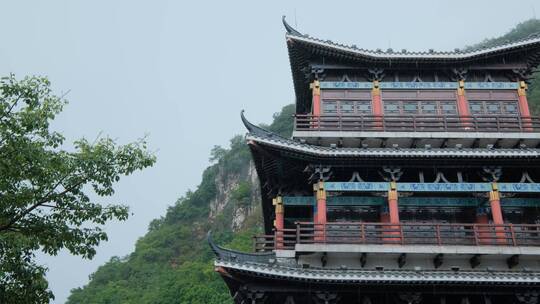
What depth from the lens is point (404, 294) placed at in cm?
1530

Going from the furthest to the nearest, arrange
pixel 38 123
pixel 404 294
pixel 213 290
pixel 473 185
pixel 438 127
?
1. pixel 213 290
2. pixel 438 127
3. pixel 473 185
4. pixel 404 294
5. pixel 38 123

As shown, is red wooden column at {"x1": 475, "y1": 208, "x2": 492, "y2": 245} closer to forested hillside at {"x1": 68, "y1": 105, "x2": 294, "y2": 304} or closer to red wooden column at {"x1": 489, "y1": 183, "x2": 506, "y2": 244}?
red wooden column at {"x1": 489, "y1": 183, "x2": 506, "y2": 244}

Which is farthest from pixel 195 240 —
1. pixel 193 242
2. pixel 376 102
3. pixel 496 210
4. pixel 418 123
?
pixel 496 210

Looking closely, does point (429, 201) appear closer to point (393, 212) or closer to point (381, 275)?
point (393, 212)

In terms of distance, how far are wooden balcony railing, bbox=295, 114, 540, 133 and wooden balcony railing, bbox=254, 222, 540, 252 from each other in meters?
3.20

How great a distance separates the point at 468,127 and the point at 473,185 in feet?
7.18

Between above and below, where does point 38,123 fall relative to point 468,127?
below

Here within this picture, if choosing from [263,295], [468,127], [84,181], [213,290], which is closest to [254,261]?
[263,295]

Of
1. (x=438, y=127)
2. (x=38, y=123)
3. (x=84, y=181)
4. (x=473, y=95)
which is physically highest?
(x=473, y=95)

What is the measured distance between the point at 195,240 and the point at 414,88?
47.6 metres

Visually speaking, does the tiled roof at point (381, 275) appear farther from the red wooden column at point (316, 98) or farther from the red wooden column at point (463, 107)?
the red wooden column at point (316, 98)

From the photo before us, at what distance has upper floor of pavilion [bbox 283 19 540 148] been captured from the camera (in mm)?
18734

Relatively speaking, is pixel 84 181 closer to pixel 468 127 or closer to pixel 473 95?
pixel 468 127

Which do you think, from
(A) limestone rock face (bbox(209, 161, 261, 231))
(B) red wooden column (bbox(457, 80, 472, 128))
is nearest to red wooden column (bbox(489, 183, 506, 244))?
(B) red wooden column (bbox(457, 80, 472, 128))
